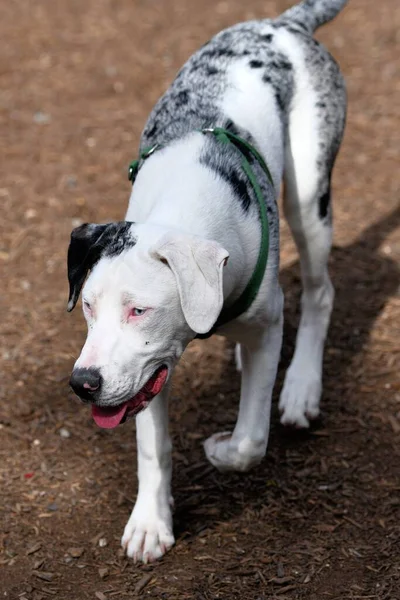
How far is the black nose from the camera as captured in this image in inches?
122

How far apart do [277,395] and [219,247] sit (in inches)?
81.5

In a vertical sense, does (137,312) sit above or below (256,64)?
below

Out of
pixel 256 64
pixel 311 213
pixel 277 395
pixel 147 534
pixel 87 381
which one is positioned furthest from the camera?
pixel 277 395

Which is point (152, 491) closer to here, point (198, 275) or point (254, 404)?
point (254, 404)

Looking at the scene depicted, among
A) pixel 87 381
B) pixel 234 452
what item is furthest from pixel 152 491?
pixel 87 381

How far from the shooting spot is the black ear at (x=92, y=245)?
10.7 ft

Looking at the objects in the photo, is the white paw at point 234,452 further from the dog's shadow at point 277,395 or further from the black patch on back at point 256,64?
the black patch on back at point 256,64

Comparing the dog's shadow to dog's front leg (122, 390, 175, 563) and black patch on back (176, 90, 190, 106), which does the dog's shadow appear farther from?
black patch on back (176, 90, 190, 106)

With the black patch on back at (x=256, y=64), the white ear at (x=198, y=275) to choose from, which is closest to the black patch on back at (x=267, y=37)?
the black patch on back at (x=256, y=64)

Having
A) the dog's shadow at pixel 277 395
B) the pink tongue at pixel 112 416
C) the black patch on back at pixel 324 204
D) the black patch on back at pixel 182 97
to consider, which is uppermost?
the black patch on back at pixel 182 97

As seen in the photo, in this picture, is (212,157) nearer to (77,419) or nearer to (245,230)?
(245,230)

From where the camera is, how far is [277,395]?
5.11m

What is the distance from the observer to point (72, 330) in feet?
18.2

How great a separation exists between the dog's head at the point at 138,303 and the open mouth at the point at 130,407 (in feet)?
0.23
